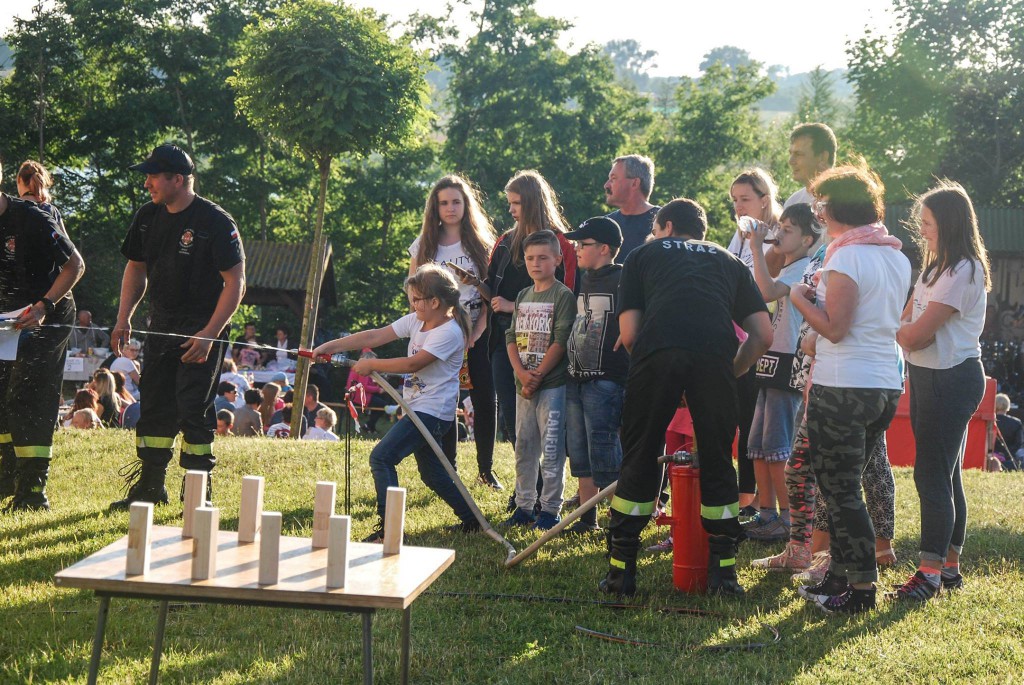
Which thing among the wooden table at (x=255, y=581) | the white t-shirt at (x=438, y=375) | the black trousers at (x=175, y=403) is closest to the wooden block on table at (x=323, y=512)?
the wooden table at (x=255, y=581)

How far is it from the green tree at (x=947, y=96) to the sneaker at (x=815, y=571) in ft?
128

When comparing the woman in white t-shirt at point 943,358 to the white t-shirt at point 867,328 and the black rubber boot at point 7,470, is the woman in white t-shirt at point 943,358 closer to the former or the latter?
the white t-shirt at point 867,328

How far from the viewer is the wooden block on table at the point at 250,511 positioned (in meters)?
3.85

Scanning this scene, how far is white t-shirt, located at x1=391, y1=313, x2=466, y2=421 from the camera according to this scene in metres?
6.50

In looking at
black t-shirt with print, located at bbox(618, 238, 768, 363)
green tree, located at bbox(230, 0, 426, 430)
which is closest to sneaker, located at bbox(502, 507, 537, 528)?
black t-shirt with print, located at bbox(618, 238, 768, 363)

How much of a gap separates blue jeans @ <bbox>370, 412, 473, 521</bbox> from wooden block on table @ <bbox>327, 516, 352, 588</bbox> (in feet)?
9.87

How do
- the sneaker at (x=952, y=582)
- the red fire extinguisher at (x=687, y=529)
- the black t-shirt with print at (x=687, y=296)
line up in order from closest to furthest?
the black t-shirt with print at (x=687, y=296)
the red fire extinguisher at (x=687, y=529)
the sneaker at (x=952, y=582)

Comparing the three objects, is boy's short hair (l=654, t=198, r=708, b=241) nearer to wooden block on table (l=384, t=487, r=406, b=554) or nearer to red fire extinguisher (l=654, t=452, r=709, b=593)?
red fire extinguisher (l=654, t=452, r=709, b=593)

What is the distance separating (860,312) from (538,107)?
114 ft

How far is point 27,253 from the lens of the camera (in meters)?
7.34

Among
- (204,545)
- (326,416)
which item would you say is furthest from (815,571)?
(326,416)

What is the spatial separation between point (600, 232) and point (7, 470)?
4.58 metres

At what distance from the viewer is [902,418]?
14.1 meters

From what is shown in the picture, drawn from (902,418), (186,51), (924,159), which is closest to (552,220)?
(902,418)
